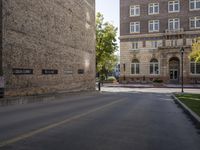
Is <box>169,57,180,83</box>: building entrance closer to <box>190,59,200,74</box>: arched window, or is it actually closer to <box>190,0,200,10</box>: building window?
<box>190,59,200,74</box>: arched window

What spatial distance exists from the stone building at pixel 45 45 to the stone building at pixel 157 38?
2545 centimetres

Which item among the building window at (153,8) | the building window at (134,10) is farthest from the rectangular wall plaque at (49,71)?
the building window at (134,10)

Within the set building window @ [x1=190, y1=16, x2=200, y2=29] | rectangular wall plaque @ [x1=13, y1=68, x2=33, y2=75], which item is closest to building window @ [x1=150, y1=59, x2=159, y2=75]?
building window @ [x1=190, y1=16, x2=200, y2=29]

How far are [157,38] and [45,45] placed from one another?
3856 centimetres

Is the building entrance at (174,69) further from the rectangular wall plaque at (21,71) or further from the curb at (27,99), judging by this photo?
the rectangular wall plaque at (21,71)

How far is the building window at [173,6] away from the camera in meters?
Result: 57.5

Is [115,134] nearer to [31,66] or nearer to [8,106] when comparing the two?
[8,106]

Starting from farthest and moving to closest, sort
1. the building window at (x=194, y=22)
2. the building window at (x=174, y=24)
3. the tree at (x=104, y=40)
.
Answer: the building window at (x=174, y=24), the building window at (x=194, y=22), the tree at (x=104, y=40)

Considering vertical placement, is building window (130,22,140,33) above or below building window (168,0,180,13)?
below

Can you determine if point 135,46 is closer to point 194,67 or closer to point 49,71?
point 194,67

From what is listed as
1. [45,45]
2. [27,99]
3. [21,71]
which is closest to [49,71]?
[45,45]

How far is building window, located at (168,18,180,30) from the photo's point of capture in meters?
57.3

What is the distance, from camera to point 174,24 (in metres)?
57.6

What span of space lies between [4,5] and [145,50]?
43.8 metres
